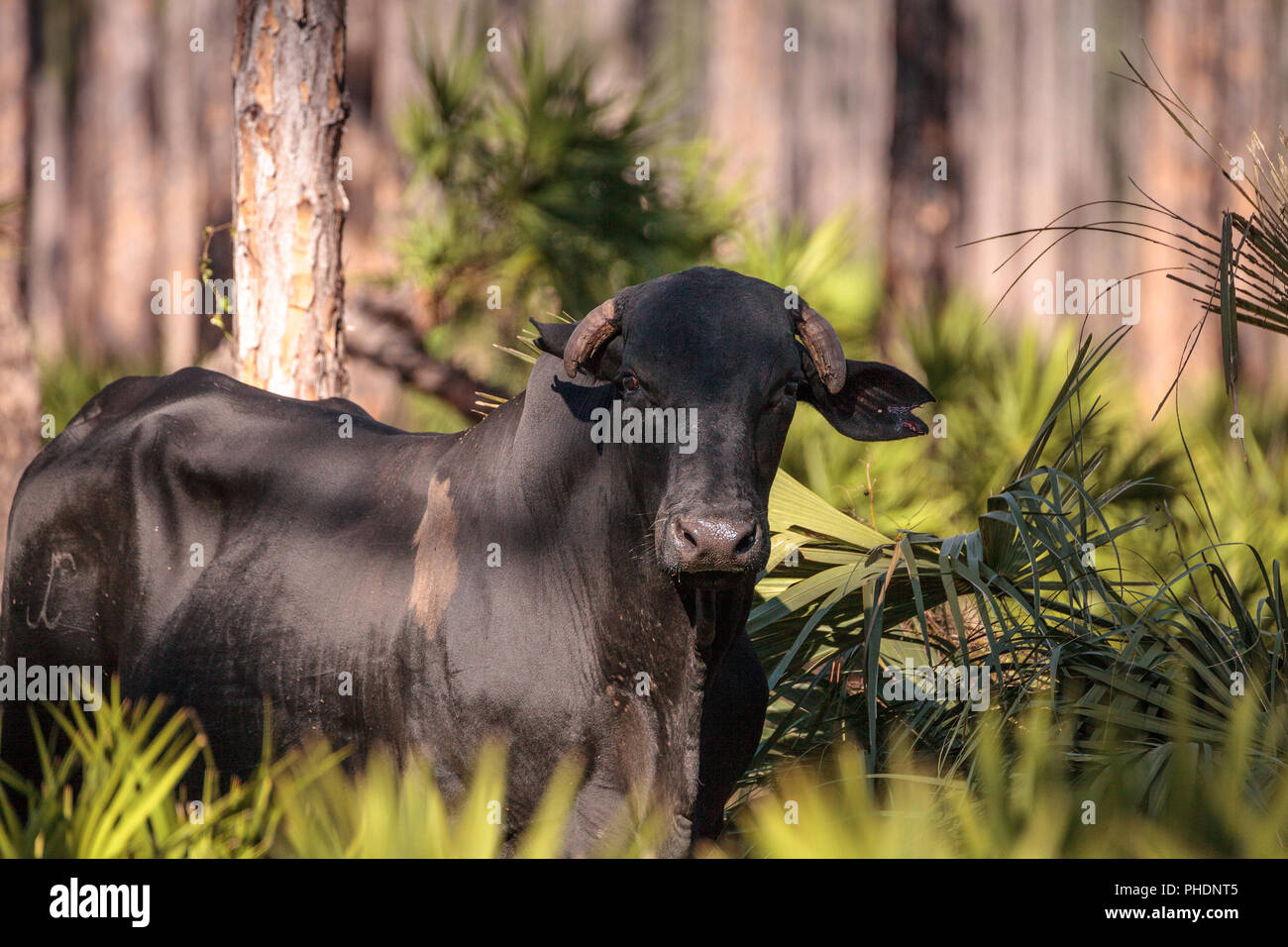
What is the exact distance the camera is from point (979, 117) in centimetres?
1177

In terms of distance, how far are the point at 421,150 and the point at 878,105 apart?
19.3 ft

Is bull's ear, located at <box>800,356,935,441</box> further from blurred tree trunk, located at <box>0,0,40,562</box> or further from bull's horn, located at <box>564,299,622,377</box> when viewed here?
blurred tree trunk, located at <box>0,0,40,562</box>

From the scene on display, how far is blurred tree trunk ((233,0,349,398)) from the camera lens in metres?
5.17

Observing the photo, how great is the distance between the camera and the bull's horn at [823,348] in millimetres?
3010

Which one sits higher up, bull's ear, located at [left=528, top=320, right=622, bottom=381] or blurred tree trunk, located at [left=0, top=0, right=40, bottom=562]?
blurred tree trunk, located at [left=0, top=0, right=40, bottom=562]

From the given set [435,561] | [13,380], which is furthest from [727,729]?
[13,380]

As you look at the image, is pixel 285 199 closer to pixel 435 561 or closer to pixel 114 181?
pixel 435 561

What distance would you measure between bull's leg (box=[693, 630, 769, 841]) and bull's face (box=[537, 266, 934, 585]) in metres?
0.52

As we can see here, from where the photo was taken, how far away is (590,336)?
301 centimetres

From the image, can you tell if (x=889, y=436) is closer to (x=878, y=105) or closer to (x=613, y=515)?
(x=613, y=515)

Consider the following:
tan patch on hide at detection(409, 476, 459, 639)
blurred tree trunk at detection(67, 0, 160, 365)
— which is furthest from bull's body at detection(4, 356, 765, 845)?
blurred tree trunk at detection(67, 0, 160, 365)

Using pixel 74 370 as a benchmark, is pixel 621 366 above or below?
below

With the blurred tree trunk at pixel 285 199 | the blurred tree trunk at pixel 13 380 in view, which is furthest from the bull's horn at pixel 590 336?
the blurred tree trunk at pixel 13 380
